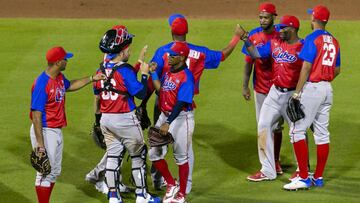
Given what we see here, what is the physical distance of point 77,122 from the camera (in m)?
14.3

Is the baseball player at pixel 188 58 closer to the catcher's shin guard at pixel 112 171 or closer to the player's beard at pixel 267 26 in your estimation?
the player's beard at pixel 267 26

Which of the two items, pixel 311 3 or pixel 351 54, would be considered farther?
pixel 311 3

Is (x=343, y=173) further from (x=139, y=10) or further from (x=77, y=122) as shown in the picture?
(x=139, y=10)

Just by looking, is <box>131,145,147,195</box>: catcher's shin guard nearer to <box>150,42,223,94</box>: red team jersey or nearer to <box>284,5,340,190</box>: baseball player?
<box>150,42,223,94</box>: red team jersey

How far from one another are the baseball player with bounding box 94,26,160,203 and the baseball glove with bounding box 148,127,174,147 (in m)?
0.12

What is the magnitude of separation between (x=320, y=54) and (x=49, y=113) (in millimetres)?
3066

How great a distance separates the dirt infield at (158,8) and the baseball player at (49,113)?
8912mm

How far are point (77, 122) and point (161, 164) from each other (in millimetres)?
3422

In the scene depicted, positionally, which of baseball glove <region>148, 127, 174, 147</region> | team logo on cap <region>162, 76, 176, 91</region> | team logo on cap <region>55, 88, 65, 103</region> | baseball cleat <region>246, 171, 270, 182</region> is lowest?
baseball cleat <region>246, 171, 270, 182</region>

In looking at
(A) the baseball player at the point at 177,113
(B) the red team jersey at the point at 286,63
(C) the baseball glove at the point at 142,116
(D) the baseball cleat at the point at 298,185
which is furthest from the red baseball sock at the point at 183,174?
(B) the red team jersey at the point at 286,63

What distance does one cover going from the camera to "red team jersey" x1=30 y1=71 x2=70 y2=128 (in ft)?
33.8

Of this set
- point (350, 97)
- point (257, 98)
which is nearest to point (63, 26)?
point (350, 97)

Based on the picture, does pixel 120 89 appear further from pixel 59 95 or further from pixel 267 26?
pixel 267 26

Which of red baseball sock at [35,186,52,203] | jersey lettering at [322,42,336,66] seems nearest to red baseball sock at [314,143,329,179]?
jersey lettering at [322,42,336,66]
